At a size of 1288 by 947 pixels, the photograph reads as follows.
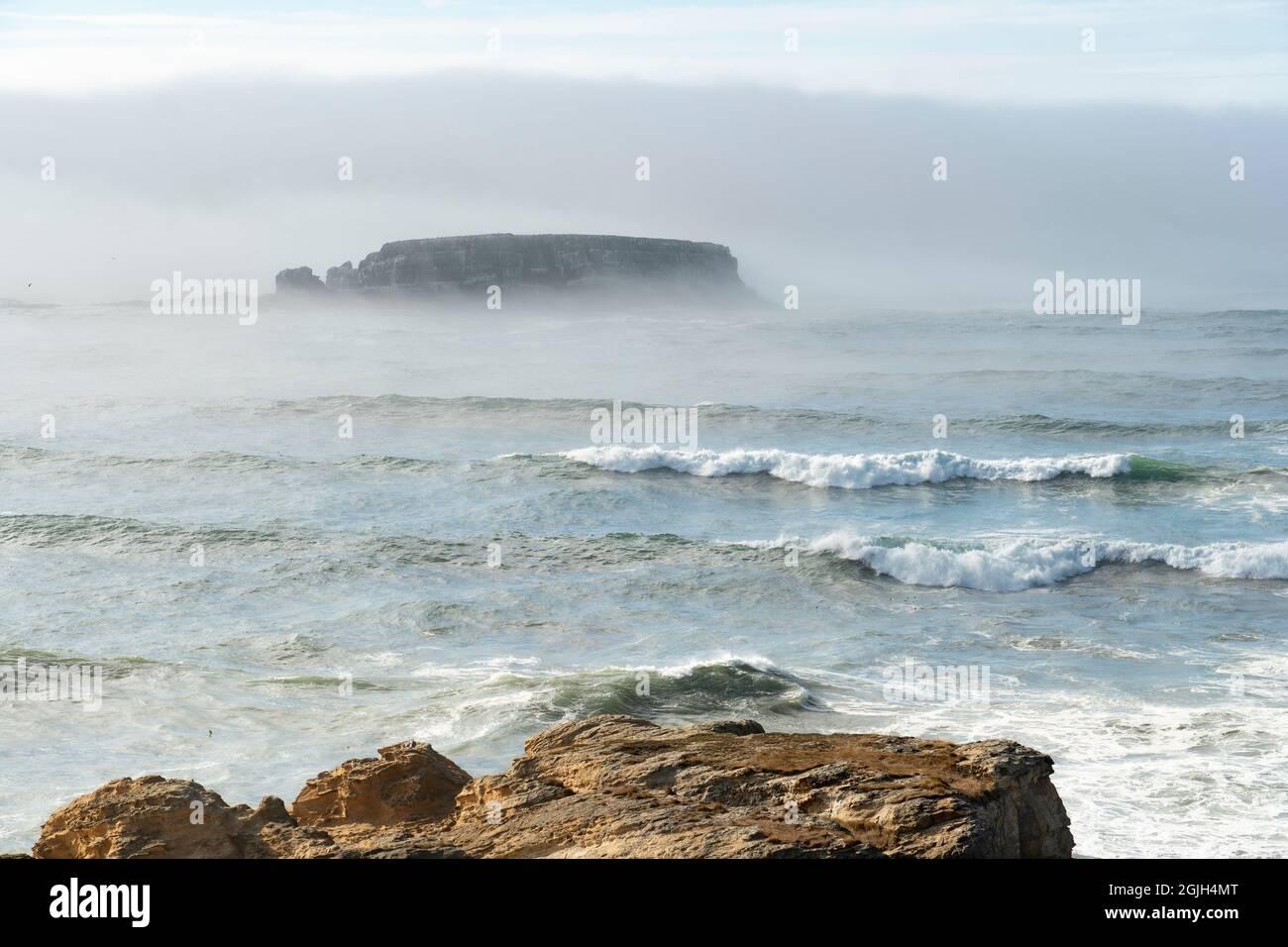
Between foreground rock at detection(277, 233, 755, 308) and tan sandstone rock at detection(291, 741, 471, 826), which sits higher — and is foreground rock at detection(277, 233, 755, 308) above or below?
above

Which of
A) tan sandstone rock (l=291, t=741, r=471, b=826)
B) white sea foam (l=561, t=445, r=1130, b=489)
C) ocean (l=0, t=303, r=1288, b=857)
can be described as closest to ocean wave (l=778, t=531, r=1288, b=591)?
ocean (l=0, t=303, r=1288, b=857)

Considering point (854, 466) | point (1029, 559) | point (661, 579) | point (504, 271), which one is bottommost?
point (661, 579)

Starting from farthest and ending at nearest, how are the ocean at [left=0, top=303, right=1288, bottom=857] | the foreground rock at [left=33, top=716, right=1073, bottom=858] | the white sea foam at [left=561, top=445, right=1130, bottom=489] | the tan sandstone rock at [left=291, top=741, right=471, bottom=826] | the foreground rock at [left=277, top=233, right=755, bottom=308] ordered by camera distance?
1. the foreground rock at [left=277, top=233, right=755, bottom=308]
2. the white sea foam at [left=561, top=445, right=1130, bottom=489]
3. the ocean at [left=0, top=303, right=1288, bottom=857]
4. the tan sandstone rock at [left=291, top=741, right=471, bottom=826]
5. the foreground rock at [left=33, top=716, right=1073, bottom=858]

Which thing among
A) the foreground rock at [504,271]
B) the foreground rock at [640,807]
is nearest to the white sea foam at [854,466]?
the foreground rock at [640,807]

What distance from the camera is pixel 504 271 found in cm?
7912

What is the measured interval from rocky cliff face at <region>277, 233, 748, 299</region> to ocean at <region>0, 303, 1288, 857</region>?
3657cm

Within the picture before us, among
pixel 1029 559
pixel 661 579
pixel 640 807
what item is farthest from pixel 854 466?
pixel 640 807

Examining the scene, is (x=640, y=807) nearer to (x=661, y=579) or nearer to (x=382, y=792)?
(x=382, y=792)

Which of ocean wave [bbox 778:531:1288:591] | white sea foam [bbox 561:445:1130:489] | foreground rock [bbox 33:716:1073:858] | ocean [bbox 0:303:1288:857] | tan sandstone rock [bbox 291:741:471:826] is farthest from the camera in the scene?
white sea foam [bbox 561:445:1130:489]

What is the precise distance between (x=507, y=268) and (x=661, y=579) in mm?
62675

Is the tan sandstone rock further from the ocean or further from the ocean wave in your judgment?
the ocean wave

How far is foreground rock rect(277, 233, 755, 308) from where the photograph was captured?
3068 inches

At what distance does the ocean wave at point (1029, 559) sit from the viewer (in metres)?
19.0

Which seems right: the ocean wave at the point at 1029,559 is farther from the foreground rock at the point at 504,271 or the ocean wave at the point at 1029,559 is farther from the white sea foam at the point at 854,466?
the foreground rock at the point at 504,271
